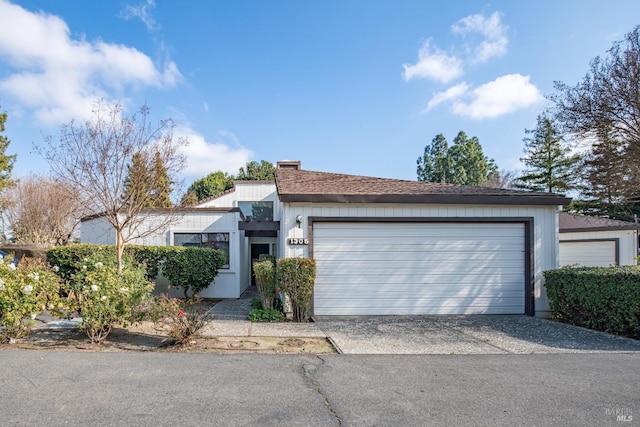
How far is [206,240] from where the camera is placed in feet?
39.1

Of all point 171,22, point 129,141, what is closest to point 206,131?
point 171,22

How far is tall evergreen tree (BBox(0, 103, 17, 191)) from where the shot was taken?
19984mm

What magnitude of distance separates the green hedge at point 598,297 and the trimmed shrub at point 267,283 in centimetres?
642

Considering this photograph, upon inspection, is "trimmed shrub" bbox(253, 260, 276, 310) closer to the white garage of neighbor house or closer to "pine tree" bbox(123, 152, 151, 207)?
"pine tree" bbox(123, 152, 151, 207)

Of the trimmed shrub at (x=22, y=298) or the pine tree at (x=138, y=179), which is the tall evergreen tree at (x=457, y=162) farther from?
the trimmed shrub at (x=22, y=298)

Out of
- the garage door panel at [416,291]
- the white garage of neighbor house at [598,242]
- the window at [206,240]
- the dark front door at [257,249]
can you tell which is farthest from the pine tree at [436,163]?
the window at [206,240]

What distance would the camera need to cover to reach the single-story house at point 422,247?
8.78 metres

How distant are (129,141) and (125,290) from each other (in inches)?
156

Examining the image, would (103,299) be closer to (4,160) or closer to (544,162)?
(4,160)

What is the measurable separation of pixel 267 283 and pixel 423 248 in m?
3.89

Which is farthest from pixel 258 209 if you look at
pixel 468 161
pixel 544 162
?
pixel 544 162

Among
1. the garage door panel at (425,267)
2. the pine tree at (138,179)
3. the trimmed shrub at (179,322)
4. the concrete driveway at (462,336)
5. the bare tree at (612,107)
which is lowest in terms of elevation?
the concrete driveway at (462,336)

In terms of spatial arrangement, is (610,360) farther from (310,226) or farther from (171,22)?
(171,22)

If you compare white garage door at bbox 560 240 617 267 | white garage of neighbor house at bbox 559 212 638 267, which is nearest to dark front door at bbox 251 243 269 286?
white garage of neighbor house at bbox 559 212 638 267
